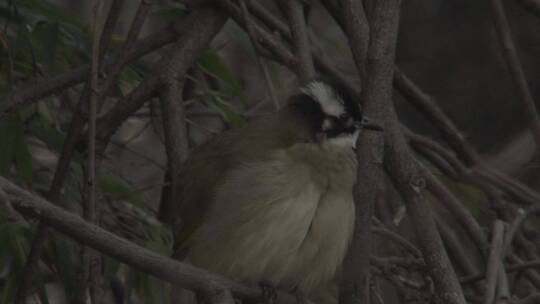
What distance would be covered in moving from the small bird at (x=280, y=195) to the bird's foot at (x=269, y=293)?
18 millimetres

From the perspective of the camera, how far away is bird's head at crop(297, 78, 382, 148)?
3.96m

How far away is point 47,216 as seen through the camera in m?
2.79

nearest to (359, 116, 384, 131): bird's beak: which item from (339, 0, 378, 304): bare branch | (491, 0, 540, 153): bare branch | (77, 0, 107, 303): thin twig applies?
(339, 0, 378, 304): bare branch

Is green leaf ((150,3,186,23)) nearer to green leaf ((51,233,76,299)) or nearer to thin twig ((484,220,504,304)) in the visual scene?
green leaf ((51,233,76,299))

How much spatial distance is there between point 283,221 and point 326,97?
0.50m

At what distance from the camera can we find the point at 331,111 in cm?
400

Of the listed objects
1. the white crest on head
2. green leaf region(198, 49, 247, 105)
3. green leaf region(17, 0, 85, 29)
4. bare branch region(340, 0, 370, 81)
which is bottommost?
green leaf region(198, 49, 247, 105)

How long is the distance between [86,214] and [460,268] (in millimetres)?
1763

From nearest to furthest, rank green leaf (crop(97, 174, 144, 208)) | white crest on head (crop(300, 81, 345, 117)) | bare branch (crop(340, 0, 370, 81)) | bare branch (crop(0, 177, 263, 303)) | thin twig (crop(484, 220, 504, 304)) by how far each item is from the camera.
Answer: bare branch (crop(0, 177, 263, 303)), thin twig (crop(484, 220, 504, 304)), bare branch (crop(340, 0, 370, 81)), white crest on head (crop(300, 81, 345, 117)), green leaf (crop(97, 174, 144, 208))

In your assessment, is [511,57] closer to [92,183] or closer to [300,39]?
[300,39]

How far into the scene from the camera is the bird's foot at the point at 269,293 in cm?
370

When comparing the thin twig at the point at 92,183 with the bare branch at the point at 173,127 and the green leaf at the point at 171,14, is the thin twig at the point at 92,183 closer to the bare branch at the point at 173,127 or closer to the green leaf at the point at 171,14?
the bare branch at the point at 173,127

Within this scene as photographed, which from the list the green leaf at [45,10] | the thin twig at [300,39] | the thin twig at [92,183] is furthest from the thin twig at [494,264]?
the green leaf at [45,10]

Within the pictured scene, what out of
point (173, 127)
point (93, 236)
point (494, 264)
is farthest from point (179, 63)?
point (93, 236)
